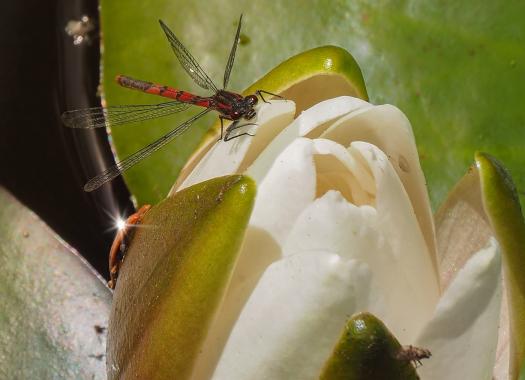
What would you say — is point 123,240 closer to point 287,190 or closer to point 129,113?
point 287,190

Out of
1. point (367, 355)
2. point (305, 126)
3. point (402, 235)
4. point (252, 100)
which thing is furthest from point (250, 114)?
point (367, 355)

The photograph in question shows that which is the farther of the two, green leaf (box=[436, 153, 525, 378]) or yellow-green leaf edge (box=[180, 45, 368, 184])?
yellow-green leaf edge (box=[180, 45, 368, 184])

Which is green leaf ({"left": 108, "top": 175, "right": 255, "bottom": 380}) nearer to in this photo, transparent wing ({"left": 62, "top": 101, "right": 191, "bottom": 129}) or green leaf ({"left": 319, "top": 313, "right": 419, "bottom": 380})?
green leaf ({"left": 319, "top": 313, "right": 419, "bottom": 380})

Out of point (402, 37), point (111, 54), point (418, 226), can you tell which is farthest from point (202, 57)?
point (418, 226)

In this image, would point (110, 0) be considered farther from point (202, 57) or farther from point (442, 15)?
point (442, 15)

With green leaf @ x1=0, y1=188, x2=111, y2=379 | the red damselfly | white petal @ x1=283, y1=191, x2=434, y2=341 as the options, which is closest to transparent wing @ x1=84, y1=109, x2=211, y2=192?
the red damselfly

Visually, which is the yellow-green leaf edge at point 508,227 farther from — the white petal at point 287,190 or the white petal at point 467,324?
the white petal at point 287,190
